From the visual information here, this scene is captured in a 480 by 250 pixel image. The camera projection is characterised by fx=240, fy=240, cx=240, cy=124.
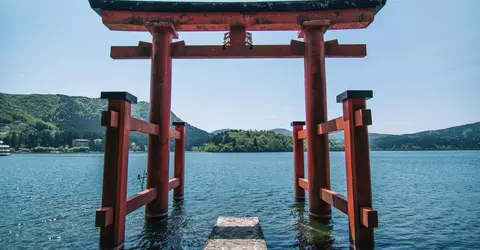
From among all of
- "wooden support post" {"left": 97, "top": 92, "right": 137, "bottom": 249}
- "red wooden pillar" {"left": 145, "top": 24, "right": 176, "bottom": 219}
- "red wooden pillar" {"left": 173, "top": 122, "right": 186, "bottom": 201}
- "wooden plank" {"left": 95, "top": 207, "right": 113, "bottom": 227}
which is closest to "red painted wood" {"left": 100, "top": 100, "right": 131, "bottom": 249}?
"wooden support post" {"left": 97, "top": 92, "right": 137, "bottom": 249}

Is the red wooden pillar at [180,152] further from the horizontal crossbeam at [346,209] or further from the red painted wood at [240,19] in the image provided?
the horizontal crossbeam at [346,209]

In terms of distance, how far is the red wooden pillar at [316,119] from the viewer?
6.34 metres

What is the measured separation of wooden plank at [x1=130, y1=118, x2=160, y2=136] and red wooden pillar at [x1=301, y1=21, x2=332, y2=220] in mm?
4123

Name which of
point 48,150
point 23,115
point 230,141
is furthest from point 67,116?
Result: point 230,141

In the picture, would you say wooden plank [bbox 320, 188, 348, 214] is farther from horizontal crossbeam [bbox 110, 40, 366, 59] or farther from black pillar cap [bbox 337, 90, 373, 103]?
horizontal crossbeam [bbox 110, 40, 366, 59]

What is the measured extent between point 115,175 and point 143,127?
1.39 meters

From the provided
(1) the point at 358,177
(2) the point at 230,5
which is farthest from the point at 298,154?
(2) the point at 230,5

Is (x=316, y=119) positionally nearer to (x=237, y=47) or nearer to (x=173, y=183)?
(x=237, y=47)

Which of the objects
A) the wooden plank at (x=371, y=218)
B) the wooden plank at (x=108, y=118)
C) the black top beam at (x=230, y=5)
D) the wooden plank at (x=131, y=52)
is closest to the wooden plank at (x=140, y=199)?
the wooden plank at (x=108, y=118)

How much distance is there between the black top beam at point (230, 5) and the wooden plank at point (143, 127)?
3265 mm

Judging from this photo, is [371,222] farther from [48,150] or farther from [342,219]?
[48,150]

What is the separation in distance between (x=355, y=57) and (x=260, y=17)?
303 centimetres

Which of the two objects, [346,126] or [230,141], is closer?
[346,126]

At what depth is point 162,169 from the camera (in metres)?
6.52
